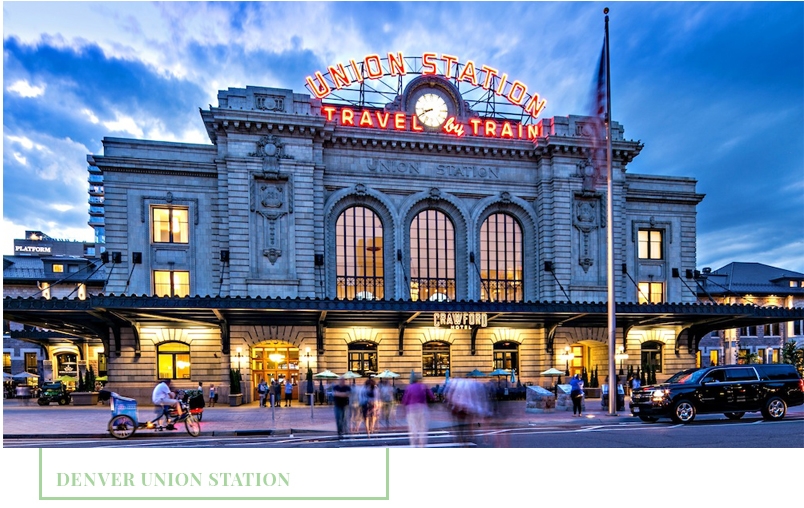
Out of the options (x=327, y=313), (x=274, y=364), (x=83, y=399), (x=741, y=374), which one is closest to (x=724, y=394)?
(x=741, y=374)

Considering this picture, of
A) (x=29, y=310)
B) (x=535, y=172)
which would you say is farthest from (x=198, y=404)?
(x=535, y=172)

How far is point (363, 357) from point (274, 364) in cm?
563

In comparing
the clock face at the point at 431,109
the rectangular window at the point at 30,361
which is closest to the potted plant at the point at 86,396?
the clock face at the point at 431,109

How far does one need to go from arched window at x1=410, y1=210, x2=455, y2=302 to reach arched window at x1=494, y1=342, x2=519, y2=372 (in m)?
4.71

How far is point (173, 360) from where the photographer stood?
3359 centimetres

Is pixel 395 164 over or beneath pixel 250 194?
over

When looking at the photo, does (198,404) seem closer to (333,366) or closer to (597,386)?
(333,366)

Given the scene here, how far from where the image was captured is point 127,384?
32.5 meters

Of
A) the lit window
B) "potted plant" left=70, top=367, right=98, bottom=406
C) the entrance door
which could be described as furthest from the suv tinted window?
"potted plant" left=70, top=367, right=98, bottom=406

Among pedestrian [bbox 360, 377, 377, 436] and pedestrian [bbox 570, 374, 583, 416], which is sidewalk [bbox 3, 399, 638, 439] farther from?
pedestrian [bbox 360, 377, 377, 436]

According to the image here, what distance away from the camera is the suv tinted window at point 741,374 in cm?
1969

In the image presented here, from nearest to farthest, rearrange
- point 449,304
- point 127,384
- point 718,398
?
point 718,398 < point 449,304 < point 127,384

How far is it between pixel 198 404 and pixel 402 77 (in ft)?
91.5

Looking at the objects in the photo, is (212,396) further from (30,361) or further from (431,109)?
(30,361)
